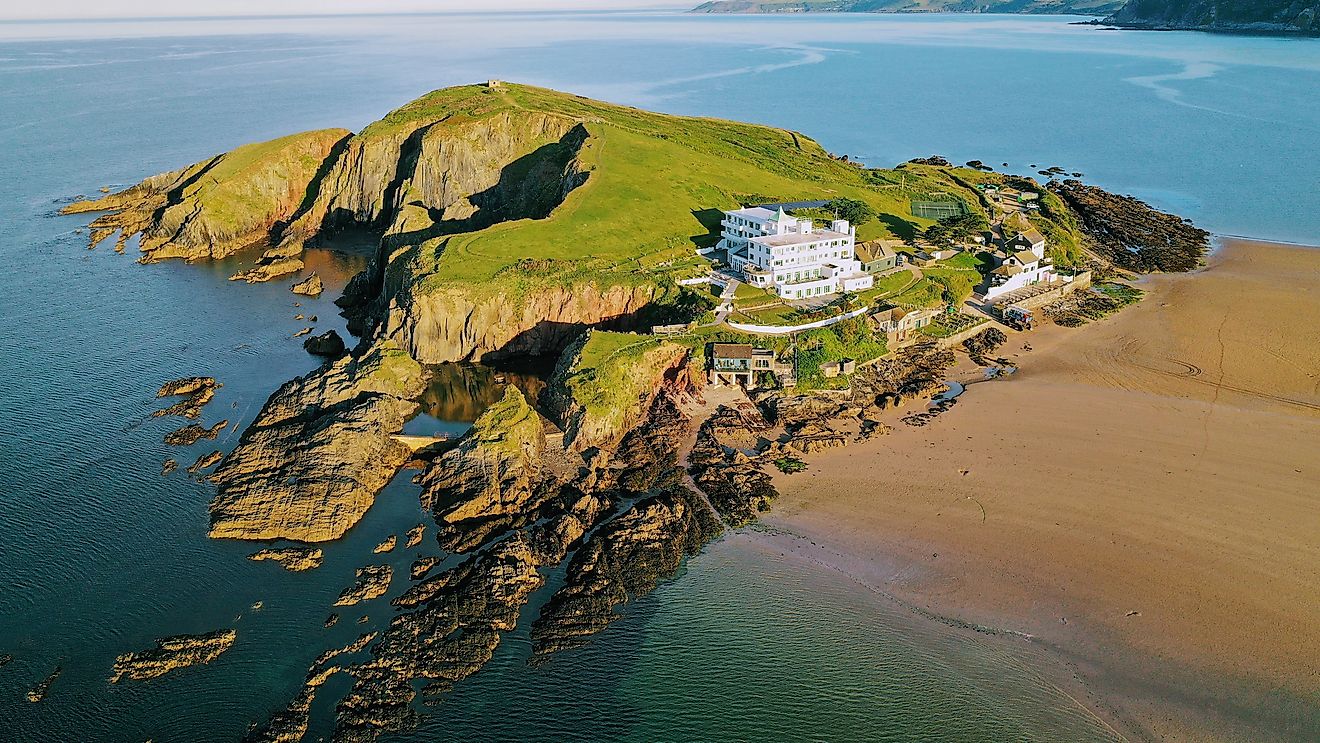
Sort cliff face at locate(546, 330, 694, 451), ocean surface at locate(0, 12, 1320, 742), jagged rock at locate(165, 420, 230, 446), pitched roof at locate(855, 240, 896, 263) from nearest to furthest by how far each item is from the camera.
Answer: ocean surface at locate(0, 12, 1320, 742) < cliff face at locate(546, 330, 694, 451) < jagged rock at locate(165, 420, 230, 446) < pitched roof at locate(855, 240, 896, 263)

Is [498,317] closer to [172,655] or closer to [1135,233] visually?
[172,655]

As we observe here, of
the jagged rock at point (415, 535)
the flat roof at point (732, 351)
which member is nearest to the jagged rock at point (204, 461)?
the jagged rock at point (415, 535)

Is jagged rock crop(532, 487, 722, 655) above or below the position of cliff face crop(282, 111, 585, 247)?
below

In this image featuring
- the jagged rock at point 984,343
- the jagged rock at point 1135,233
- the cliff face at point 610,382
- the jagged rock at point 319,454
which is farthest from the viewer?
the jagged rock at point 1135,233

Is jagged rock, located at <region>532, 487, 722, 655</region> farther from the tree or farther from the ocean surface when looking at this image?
the tree

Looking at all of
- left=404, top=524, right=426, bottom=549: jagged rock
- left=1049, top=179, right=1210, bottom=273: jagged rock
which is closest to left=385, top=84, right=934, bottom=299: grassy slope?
left=1049, top=179, right=1210, bottom=273: jagged rock

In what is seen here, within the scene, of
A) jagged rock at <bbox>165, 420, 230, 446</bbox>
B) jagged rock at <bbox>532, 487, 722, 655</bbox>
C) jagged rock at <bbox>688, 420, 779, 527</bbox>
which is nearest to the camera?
jagged rock at <bbox>532, 487, 722, 655</bbox>

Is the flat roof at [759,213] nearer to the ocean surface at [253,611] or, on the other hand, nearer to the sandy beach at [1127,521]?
the sandy beach at [1127,521]
